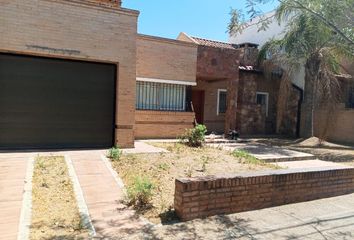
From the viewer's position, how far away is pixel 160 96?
15.0 metres

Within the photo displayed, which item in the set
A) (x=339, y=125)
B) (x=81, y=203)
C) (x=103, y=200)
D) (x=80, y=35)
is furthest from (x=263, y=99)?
(x=81, y=203)

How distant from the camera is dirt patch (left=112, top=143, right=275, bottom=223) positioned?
19.7 feet

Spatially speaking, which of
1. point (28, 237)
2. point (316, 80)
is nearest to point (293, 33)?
point (316, 80)

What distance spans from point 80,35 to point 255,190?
7161 mm

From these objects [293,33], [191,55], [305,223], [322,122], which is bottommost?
[305,223]

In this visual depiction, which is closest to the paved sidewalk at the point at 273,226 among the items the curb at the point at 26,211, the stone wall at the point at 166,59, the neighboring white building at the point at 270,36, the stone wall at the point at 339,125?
the curb at the point at 26,211

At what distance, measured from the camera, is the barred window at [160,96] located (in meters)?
14.5

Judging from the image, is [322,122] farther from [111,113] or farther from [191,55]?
[111,113]

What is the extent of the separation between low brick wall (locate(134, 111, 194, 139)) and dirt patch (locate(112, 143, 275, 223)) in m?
2.83

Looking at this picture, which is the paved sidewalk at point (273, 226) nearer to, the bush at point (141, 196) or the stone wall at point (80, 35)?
the bush at point (141, 196)

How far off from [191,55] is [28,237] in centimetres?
1202

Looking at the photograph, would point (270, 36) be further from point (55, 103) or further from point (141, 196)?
point (141, 196)

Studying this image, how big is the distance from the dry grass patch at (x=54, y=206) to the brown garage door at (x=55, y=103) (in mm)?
2209

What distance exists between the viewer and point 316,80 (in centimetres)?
1703
